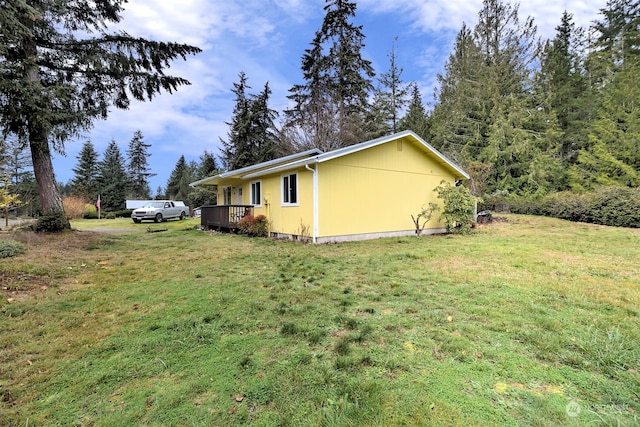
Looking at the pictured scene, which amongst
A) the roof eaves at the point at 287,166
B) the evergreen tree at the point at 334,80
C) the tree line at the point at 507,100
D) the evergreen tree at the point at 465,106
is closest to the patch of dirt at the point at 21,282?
the roof eaves at the point at 287,166

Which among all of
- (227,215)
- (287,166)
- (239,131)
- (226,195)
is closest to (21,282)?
(287,166)

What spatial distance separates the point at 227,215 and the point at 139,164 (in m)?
46.6

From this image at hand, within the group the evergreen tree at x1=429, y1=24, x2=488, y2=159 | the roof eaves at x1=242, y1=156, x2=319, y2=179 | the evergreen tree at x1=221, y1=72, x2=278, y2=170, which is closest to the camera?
the roof eaves at x1=242, y1=156, x2=319, y2=179

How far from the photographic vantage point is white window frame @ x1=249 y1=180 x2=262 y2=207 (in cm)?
1294

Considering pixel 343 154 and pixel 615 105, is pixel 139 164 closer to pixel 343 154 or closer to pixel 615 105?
pixel 343 154

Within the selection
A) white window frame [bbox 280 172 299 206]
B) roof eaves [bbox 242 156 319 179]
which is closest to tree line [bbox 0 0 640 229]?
roof eaves [bbox 242 156 319 179]

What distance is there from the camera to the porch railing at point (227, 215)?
42.7 ft

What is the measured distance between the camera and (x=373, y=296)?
4.34m

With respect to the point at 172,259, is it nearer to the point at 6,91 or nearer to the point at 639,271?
the point at 6,91

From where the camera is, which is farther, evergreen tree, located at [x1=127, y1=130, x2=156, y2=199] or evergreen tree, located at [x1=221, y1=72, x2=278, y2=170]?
evergreen tree, located at [x1=127, y1=130, x2=156, y2=199]

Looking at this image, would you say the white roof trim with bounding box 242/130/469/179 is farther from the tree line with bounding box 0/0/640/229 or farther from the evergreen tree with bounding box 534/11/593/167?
the evergreen tree with bounding box 534/11/593/167

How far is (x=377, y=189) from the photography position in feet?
35.9
